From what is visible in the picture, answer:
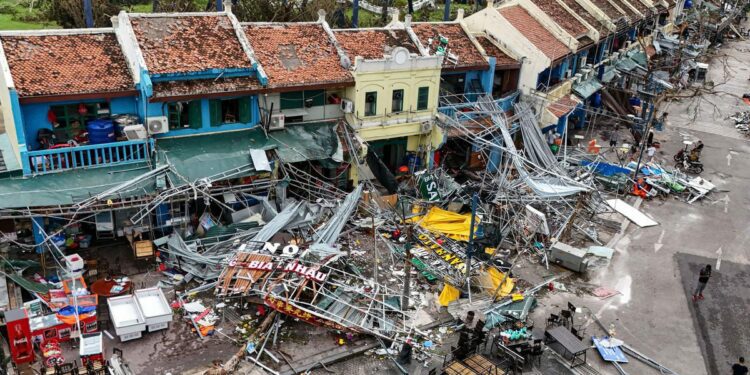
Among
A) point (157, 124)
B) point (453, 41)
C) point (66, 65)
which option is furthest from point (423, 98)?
point (66, 65)

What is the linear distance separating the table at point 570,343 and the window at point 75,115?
1971cm

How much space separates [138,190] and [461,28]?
819 inches

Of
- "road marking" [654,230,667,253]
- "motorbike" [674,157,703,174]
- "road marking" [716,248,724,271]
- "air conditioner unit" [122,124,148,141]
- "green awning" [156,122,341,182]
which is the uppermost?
"air conditioner unit" [122,124,148,141]

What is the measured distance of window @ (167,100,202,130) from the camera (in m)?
26.9

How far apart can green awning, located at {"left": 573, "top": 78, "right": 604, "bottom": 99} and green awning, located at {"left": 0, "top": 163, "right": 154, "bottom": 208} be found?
92.2 ft

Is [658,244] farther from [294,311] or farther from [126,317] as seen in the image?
[126,317]

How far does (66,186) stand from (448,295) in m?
15.1

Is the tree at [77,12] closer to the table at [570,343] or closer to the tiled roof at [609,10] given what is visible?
the tiled roof at [609,10]

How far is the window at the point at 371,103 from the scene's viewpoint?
30.4 metres

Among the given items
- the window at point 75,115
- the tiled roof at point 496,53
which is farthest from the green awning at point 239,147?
the tiled roof at point 496,53

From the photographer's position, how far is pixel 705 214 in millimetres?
33250

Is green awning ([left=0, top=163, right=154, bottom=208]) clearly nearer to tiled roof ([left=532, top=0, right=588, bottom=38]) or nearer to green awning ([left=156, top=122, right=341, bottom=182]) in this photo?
green awning ([left=156, top=122, right=341, bottom=182])

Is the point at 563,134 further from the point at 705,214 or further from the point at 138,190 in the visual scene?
the point at 138,190

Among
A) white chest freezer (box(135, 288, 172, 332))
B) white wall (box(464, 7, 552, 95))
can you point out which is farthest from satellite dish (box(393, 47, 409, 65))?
white chest freezer (box(135, 288, 172, 332))
